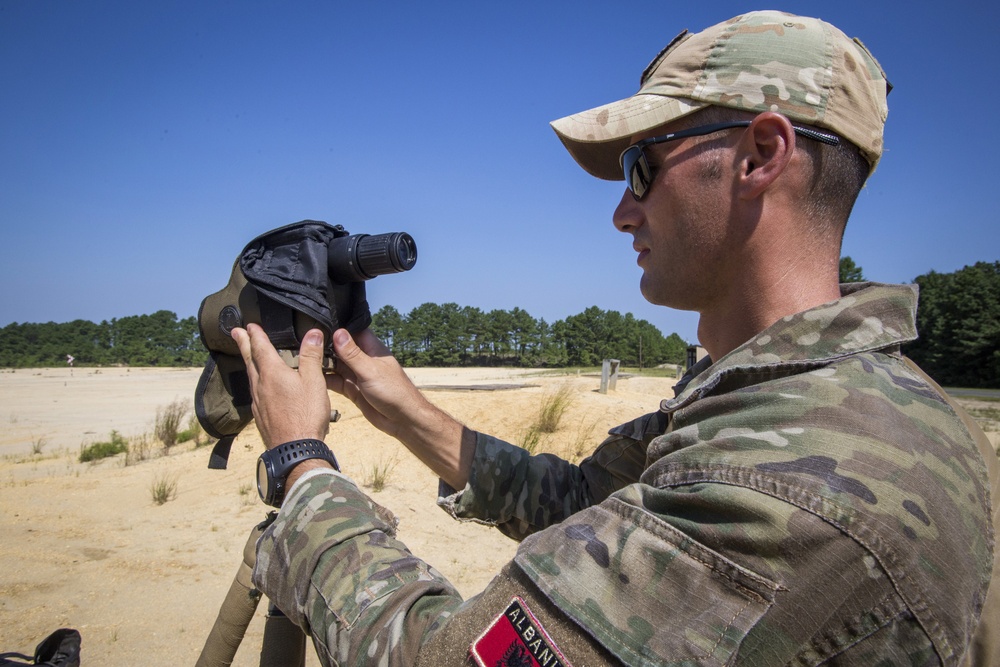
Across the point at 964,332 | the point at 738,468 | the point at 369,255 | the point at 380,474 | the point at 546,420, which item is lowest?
the point at 380,474

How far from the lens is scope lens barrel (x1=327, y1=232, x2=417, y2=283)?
70.5 inches

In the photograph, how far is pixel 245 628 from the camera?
2.16 metres

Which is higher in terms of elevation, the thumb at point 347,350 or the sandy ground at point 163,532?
the thumb at point 347,350

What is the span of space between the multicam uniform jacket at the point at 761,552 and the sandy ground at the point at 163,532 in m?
3.32

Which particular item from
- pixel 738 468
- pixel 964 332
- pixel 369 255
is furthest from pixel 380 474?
pixel 964 332

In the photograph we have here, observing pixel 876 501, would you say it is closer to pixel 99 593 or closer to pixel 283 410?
pixel 283 410

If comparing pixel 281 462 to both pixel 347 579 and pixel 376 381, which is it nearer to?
pixel 347 579

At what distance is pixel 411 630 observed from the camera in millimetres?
1028

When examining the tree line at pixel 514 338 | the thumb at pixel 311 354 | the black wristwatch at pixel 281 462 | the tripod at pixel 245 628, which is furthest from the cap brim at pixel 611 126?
the tree line at pixel 514 338

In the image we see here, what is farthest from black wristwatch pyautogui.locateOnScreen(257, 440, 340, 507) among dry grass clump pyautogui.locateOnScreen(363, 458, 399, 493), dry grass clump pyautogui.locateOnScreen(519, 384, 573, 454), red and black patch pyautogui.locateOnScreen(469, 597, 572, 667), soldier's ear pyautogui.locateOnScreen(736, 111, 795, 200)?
dry grass clump pyautogui.locateOnScreen(519, 384, 573, 454)

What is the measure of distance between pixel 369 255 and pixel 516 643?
4.00 ft

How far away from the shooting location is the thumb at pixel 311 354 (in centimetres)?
174

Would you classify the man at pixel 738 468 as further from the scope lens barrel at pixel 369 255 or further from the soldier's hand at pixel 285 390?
the scope lens barrel at pixel 369 255

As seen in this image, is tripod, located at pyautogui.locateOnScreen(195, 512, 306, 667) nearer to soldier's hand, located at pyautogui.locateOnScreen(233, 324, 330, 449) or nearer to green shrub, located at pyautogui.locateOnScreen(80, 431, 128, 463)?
soldier's hand, located at pyautogui.locateOnScreen(233, 324, 330, 449)
